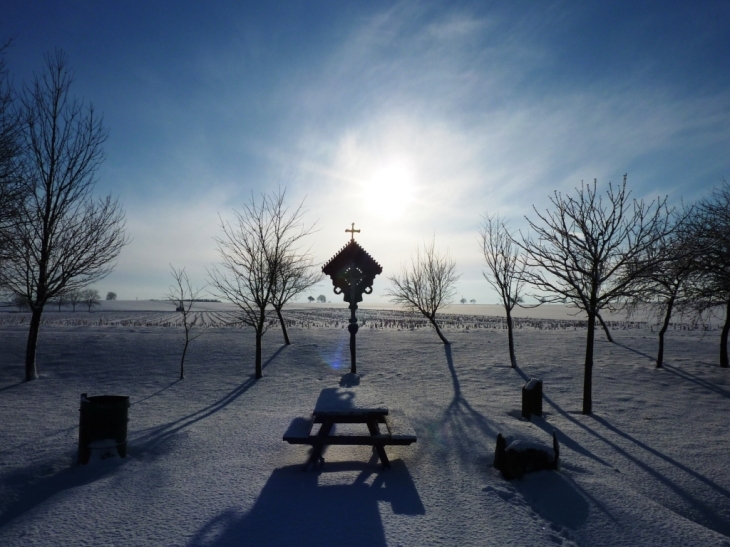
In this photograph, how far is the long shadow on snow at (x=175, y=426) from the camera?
20.3 ft

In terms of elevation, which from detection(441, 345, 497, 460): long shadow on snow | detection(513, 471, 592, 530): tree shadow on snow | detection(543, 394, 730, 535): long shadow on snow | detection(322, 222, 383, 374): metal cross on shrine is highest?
detection(322, 222, 383, 374): metal cross on shrine

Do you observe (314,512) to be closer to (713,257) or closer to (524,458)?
(524,458)

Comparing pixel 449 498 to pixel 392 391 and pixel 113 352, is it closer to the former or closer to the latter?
pixel 392 391

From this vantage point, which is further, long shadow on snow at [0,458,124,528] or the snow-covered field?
long shadow on snow at [0,458,124,528]

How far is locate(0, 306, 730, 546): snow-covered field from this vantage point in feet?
12.5

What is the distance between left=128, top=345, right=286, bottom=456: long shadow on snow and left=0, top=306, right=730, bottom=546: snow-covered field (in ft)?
0.15

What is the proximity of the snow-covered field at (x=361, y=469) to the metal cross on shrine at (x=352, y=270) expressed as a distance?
9.55ft

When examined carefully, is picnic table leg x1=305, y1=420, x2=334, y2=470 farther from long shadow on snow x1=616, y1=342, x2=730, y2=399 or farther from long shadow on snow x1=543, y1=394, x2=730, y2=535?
long shadow on snow x1=616, y1=342, x2=730, y2=399

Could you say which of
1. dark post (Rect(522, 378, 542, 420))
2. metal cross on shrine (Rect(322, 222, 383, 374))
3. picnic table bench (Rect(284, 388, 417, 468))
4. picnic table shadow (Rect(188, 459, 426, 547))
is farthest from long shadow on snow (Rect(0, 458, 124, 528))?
dark post (Rect(522, 378, 542, 420))

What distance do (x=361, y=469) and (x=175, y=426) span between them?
13.4 feet

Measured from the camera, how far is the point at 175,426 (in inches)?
297

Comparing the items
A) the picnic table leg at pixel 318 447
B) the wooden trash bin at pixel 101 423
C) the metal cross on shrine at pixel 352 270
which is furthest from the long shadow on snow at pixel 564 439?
the wooden trash bin at pixel 101 423

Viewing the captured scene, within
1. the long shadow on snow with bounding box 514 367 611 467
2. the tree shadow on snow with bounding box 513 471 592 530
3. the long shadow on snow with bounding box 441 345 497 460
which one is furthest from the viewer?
the long shadow on snow with bounding box 514 367 611 467

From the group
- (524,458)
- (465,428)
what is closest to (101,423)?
(524,458)
